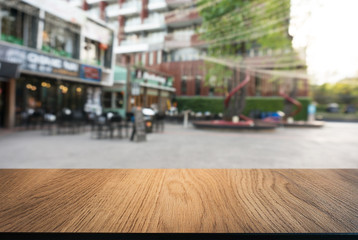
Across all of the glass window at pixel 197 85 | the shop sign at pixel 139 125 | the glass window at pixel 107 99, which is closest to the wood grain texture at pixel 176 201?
the shop sign at pixel 139 125

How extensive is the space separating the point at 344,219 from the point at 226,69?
1449cm

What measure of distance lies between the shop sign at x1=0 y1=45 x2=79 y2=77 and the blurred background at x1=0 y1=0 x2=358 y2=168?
5 cm

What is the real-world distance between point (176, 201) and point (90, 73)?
15.2 metres

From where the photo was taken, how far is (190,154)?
6027 mm

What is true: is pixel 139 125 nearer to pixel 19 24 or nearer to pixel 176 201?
pixel 176 201

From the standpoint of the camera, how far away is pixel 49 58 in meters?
11.7

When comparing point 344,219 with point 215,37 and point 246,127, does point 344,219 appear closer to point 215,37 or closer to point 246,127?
point 246,127

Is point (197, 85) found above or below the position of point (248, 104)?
above

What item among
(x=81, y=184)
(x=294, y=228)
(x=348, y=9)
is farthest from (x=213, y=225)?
(x=348, y=9)

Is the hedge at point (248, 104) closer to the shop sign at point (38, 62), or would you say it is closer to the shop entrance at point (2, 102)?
the shop sign at point (38, 62)

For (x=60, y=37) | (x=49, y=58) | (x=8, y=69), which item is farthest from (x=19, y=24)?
(x=8, y=69)

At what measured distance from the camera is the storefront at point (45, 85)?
35.2 ft

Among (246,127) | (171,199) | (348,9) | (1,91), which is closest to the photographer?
(171,199)

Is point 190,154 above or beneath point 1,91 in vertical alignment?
beneath
